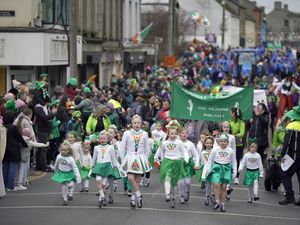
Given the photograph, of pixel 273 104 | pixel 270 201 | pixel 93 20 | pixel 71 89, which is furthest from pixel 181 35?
pixel 270 201

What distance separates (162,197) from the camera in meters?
17.2

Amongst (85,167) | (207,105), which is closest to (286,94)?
(207,105)

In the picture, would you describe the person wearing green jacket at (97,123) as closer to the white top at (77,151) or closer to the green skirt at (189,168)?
the white top at (77,151)

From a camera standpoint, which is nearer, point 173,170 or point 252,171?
point 173,170

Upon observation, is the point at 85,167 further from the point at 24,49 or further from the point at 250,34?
the point at 250,34

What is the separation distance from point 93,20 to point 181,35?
32794 mm

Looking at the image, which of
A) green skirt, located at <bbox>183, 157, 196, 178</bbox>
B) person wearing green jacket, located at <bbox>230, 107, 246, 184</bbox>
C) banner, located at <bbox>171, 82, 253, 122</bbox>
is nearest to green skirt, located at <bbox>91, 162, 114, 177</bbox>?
green skirt, located at <bbox>183, 157, 196, 178</bbox>

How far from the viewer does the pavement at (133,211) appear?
47.3ft

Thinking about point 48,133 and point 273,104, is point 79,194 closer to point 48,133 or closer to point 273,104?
point 48,133

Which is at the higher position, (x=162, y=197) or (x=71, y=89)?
(x=71, y=89)

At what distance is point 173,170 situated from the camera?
16219 millimetres

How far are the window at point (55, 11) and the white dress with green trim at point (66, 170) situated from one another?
14.5 meters

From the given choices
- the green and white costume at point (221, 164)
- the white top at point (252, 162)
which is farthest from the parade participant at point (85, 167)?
the white top at point (252, 162)

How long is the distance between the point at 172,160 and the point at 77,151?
221 centimetres
